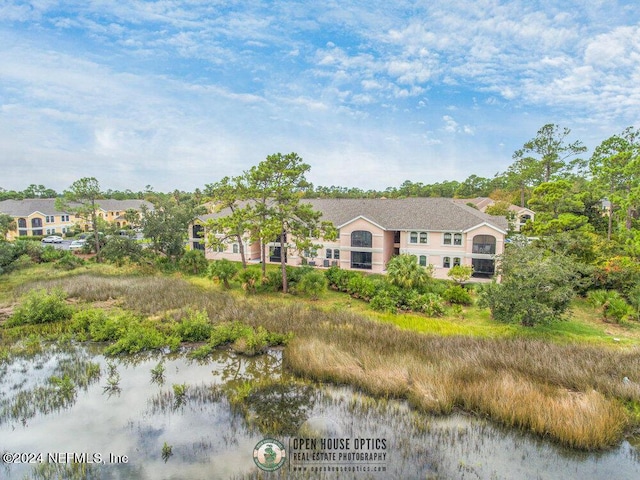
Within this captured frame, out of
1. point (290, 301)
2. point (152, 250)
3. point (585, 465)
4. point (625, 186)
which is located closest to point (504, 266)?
point (585, 465)

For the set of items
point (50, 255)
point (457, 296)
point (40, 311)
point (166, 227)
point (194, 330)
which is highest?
point (166, 227)

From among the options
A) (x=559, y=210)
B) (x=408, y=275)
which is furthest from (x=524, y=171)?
(x=408, y=275)

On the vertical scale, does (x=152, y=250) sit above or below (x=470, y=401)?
above

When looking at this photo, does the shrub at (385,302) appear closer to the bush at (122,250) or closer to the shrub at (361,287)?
the shrub at (361,287)

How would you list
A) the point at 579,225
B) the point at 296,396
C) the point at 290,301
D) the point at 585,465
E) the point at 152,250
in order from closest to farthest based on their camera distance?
the point at 585,465, the point at 296,396, the point at 290,301, the point at 579,225, the point at 152,250

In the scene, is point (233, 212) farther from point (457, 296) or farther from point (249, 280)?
point (457, 296)

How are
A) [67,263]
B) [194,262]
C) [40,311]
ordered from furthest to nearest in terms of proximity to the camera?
[67,263], [194,262], [40,311]

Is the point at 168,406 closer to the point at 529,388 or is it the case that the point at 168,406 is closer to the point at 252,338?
the point at 252,338

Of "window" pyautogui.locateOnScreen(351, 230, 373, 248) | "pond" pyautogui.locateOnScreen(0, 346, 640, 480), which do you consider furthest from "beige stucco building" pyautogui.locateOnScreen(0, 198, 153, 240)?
"pond" pyautogui.locateOnScreen(0, 346, 640, 480)
